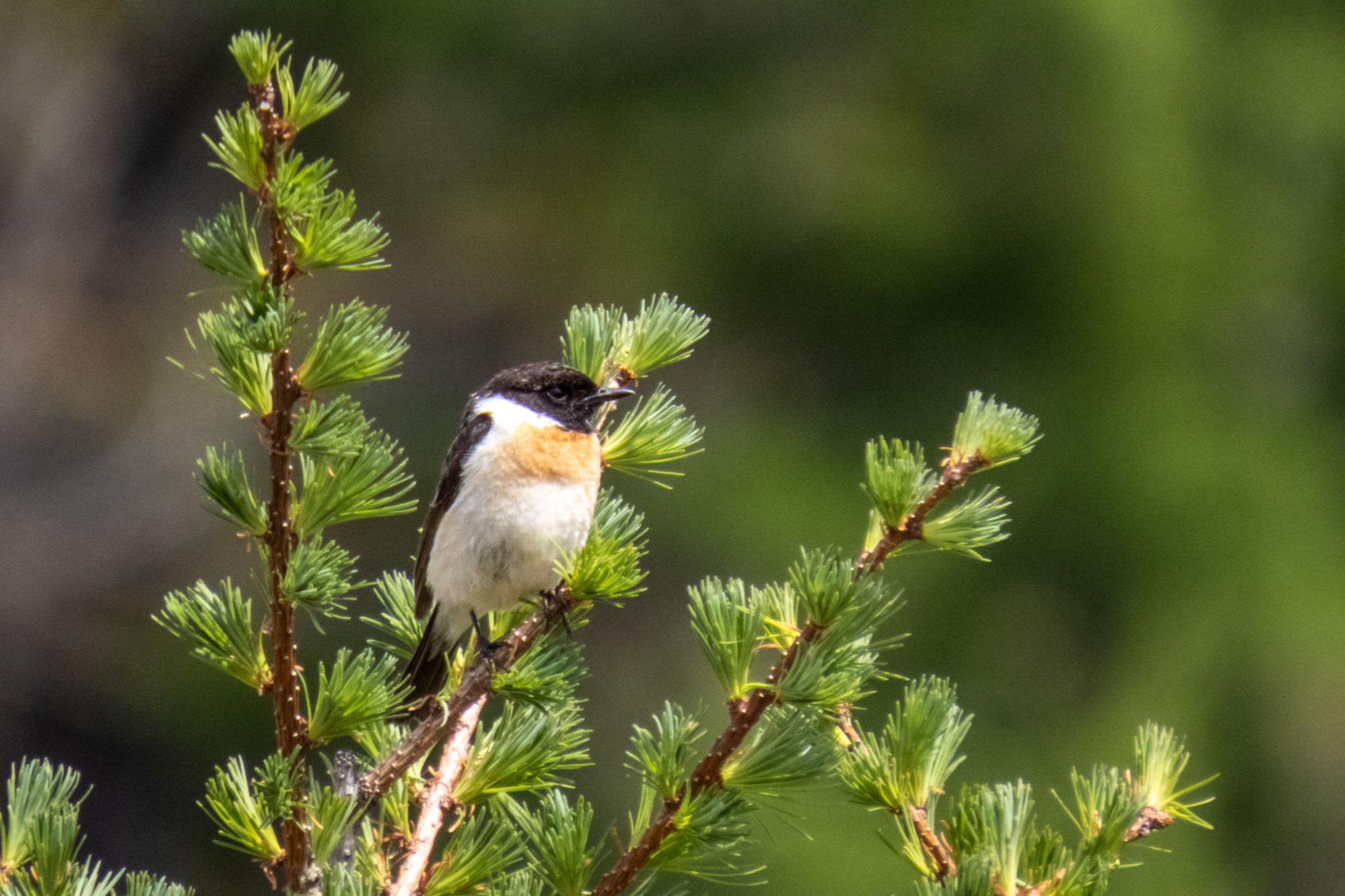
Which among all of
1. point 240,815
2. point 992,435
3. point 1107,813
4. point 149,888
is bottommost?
point 149,888

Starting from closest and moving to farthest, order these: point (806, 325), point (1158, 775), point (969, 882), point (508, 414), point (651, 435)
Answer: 1. point (969, 882)
2. point (1158, 775)
3. point (651, 435)
4. point (508, 414)
5. point (806, 325)

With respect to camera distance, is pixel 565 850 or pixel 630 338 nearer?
pixel 565 850

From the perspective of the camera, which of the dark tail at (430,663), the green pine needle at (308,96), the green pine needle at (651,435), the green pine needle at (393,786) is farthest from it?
the dark tail at (430,663)

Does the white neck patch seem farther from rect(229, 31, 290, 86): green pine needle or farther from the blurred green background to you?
the blurred green background

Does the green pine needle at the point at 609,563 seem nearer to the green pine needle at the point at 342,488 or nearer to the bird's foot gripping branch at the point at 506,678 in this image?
the bird's foot gripping branch at the point at 506,678

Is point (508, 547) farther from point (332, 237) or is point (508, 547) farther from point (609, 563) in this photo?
point (332, 237)

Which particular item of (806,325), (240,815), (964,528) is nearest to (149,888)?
(240,815)

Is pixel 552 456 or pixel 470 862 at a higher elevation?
pixel 552 456

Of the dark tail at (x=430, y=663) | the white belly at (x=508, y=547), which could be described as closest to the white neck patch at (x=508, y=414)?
the white belly at (x=508, y=547)
